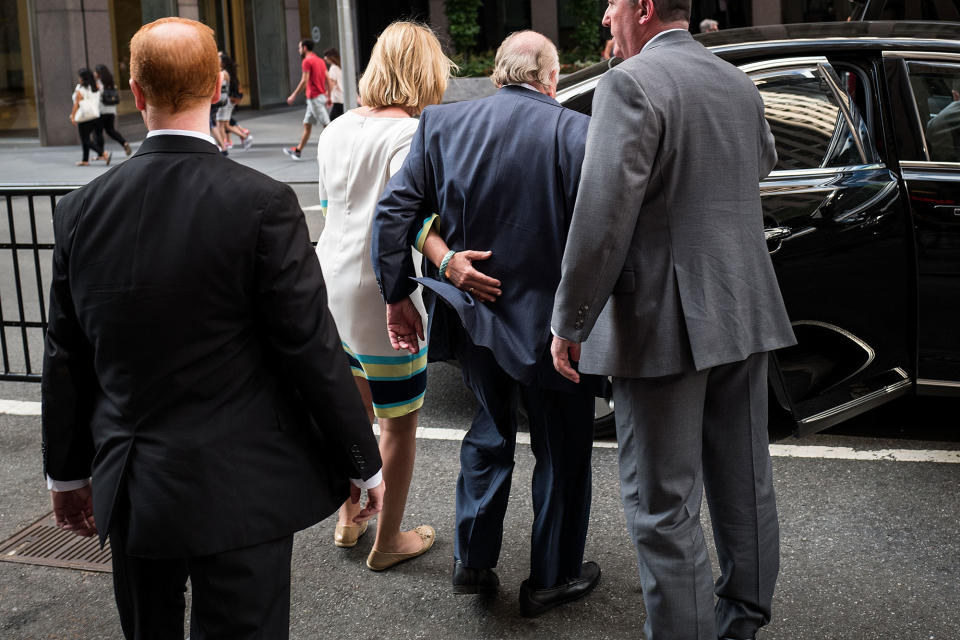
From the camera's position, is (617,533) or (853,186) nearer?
(617,533)

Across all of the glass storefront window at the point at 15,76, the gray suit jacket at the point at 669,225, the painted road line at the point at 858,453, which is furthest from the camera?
the glass storefront window at the point at 15,76

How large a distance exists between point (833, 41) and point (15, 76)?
66.2 ft

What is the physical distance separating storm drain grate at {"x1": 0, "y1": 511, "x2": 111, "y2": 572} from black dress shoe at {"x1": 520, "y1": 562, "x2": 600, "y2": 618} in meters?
1.50

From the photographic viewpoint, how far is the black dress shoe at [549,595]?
3473 mm

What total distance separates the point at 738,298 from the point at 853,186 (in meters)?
1.85

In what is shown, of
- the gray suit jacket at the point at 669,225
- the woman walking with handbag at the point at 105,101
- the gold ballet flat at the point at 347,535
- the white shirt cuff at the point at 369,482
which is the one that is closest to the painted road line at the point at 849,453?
the gold ballet flat at the point at 347,535

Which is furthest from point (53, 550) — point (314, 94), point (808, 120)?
point (314, 94)

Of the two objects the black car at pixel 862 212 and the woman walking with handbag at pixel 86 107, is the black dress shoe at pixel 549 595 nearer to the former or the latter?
the black car at pixel 862 212

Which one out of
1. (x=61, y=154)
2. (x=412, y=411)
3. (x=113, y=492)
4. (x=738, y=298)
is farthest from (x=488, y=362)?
(x=61, y=154)

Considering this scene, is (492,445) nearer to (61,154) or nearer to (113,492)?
(113,492)

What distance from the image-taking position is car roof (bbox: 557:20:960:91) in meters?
4.52

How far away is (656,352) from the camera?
9.18ft

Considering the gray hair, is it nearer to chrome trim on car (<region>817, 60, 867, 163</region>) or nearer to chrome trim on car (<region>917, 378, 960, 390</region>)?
chrome trim on car (<region>817, 60, 867, 163</region>)

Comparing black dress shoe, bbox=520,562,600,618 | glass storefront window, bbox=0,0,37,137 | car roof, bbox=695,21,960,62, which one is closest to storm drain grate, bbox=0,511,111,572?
black dress shoe, bbox=520,562,600,618
